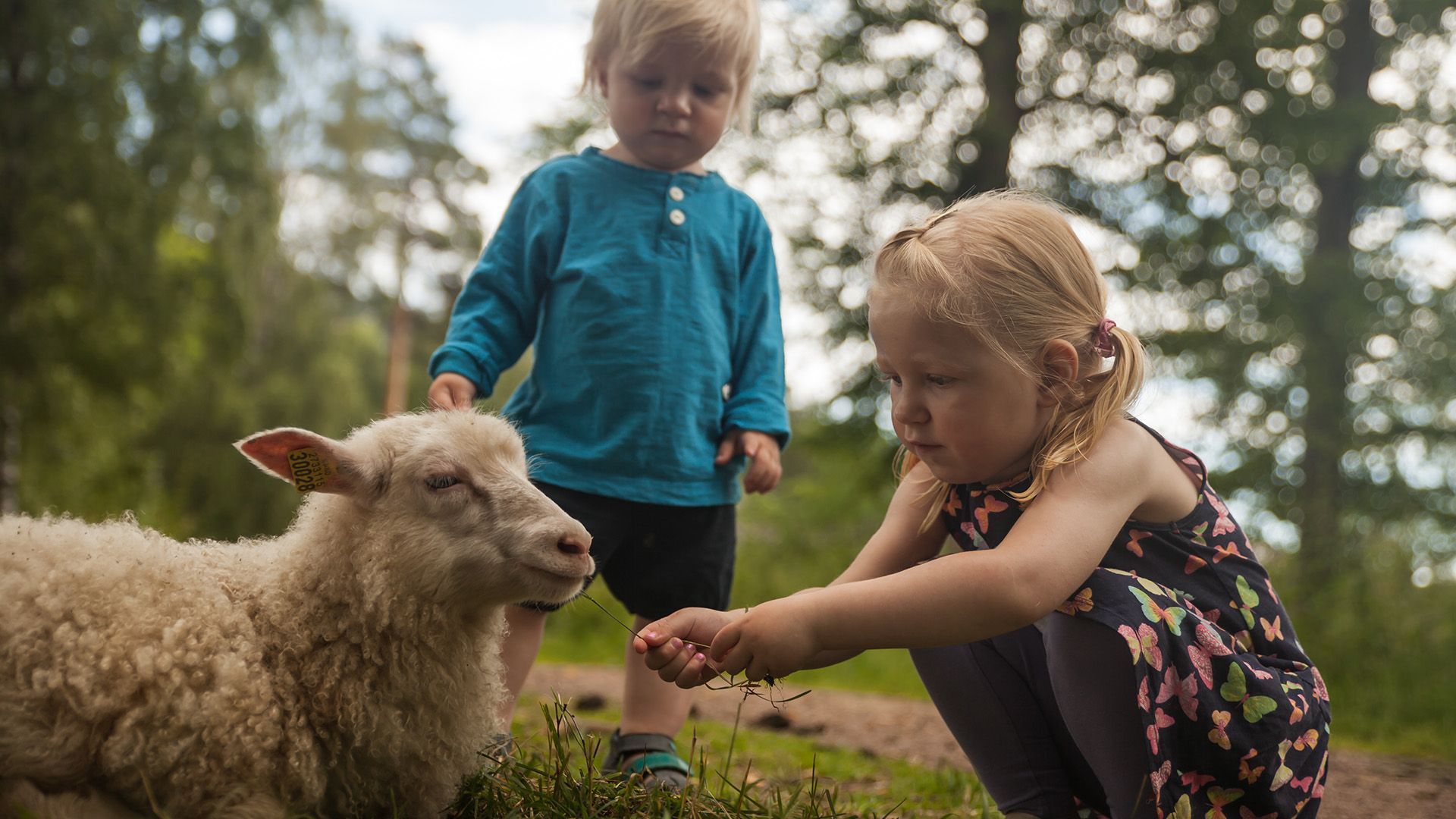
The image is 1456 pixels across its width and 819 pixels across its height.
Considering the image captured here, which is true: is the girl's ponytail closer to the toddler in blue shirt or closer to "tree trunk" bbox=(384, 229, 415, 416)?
the toddler in blue shirt

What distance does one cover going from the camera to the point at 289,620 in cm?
222

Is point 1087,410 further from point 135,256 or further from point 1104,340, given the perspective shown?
point 135,256

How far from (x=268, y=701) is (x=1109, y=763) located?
1.68 m

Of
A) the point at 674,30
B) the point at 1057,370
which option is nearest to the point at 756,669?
the point at 1057,370

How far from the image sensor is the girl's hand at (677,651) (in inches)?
76.9

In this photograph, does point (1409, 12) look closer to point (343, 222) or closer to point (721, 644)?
point (721, 644)

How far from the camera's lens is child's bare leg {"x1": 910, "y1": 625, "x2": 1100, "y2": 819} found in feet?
7.97

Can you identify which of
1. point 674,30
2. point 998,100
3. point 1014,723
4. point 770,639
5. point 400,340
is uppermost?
point 998,100

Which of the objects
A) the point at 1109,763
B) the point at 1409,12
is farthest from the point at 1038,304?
the point at 1409,12

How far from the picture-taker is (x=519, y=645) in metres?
3.04

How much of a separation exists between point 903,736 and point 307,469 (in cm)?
341

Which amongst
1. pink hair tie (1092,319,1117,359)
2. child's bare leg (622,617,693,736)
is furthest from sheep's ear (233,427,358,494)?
pink hair tie (1092,319,1117,359)

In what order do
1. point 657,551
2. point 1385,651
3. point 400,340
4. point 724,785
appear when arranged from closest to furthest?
1. point 724,785
2. point 657,551
3. point 1385,651
4. point 400,340

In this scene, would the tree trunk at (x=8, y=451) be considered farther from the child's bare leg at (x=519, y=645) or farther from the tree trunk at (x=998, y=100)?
the tree trunk at (x=998, y=100)
